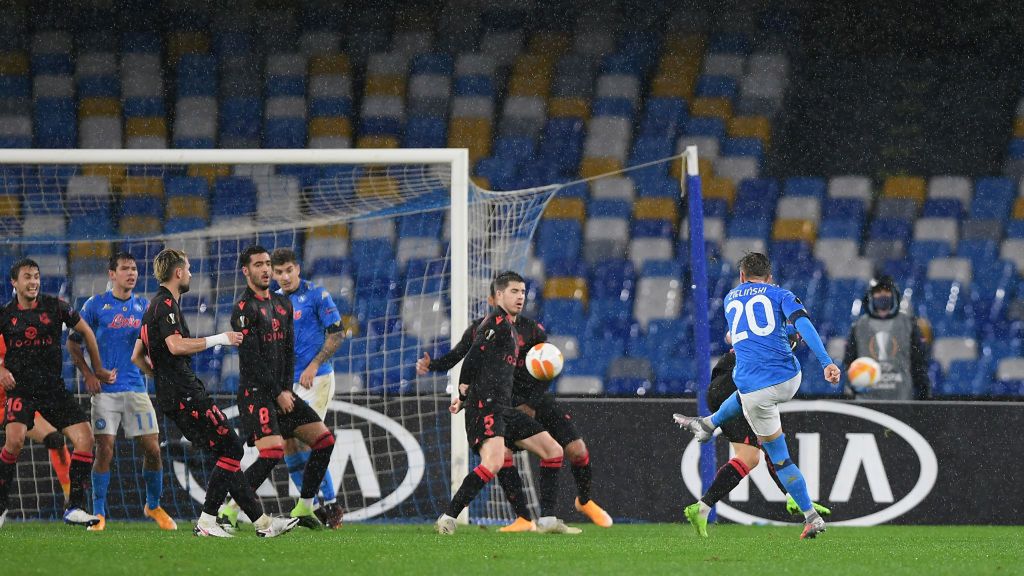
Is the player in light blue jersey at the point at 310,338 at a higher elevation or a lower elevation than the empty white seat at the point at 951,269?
lower

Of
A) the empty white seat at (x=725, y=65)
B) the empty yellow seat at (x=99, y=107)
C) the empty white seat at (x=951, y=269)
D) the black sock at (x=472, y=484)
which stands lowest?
the black sock at (x=472, y=484)

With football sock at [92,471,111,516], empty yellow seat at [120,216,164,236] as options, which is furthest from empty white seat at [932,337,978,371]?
football sock at [92,471,111,516]

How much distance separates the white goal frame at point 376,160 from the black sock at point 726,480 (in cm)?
178

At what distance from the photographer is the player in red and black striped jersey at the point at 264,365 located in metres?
7.33

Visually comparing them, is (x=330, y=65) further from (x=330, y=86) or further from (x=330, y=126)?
(x=330, y=126)

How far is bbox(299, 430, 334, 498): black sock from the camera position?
7.75 meters

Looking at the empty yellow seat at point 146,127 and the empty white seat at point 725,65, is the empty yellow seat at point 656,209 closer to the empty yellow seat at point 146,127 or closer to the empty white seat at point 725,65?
the empty white seat at point 725,65

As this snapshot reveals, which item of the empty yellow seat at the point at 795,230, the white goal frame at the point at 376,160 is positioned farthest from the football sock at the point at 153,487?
the empty yellow seat at the point at 795,230

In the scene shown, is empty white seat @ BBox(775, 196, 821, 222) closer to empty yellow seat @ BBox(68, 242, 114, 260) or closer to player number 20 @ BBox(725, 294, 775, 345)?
player number 20 @ BBox(725, 294, 775, 345)

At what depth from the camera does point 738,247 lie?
13.3m

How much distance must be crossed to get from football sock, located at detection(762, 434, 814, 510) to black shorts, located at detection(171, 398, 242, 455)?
9.82 feet

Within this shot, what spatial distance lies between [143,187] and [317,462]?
20.1 feet

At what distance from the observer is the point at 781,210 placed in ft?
45.0

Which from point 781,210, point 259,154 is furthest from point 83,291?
point 781,210
